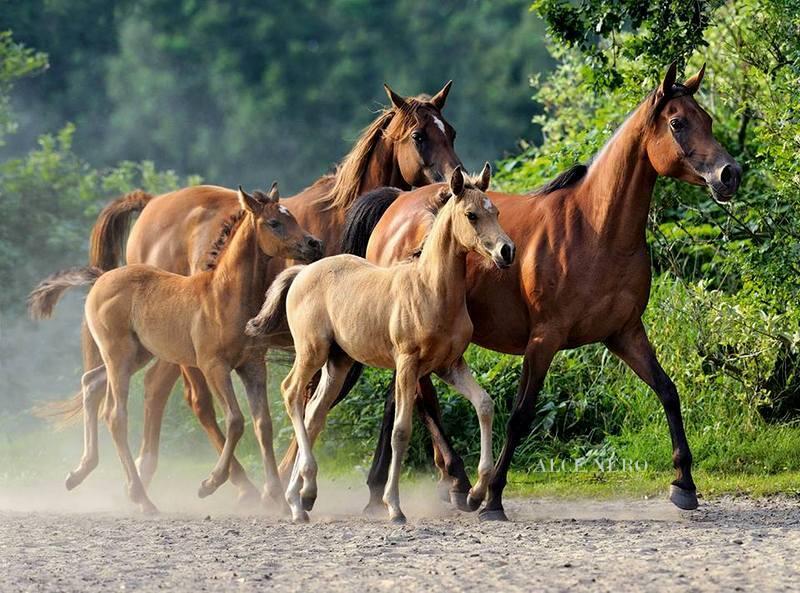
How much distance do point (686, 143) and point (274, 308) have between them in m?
2.62

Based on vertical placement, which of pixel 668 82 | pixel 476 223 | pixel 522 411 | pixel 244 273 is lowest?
pixel 522 411

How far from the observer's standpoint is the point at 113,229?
12.6 meters

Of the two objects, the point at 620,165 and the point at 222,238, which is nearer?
the point at 620,165

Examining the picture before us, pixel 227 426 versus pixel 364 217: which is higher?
pixel 364 217

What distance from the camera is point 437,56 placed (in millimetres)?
32469

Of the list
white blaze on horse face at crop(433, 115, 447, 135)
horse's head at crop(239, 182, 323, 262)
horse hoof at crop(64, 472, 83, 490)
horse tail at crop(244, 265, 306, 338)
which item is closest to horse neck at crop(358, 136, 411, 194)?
white blaze on horse face at crop(433, 115, 447, 135)

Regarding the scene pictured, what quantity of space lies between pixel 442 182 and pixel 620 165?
1.65 m

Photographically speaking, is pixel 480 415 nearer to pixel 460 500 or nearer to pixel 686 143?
pixel 460 500

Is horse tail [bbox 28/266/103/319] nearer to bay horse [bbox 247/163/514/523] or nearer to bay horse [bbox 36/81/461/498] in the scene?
bay horse [bbox 36/81/461/498]

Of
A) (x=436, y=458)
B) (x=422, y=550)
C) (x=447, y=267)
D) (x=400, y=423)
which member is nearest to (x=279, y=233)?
(x=447, y=267)

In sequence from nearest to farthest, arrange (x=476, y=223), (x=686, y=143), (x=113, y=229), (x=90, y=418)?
(x=476, y=223) → (x=686, y=143) → (x=90, y=418) → (x=113, y=229)

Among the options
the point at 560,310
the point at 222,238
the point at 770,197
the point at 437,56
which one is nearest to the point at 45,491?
the point at 222,238

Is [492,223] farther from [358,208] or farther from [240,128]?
[240,128]

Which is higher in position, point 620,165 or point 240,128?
point 240,128
